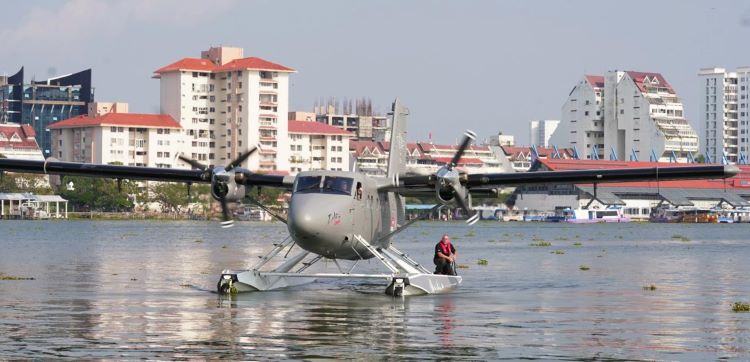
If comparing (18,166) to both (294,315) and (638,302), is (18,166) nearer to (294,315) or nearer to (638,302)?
(294,315)

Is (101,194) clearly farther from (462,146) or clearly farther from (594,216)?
(462,146)

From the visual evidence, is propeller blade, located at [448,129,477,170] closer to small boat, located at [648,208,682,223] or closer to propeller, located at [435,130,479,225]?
propeller, located at [435,130,479,225]

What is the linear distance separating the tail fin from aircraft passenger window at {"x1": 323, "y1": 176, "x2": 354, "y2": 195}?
371 centimetres

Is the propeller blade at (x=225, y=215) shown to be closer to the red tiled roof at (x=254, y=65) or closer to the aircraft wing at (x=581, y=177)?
the aircraft wing at (x=581, y=177)

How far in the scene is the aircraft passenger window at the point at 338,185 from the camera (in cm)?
2605

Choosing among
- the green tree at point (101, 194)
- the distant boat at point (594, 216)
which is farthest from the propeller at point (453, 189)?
the distant boat at point (594, 216)

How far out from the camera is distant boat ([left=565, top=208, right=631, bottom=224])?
179m

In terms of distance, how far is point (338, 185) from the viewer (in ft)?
86.1

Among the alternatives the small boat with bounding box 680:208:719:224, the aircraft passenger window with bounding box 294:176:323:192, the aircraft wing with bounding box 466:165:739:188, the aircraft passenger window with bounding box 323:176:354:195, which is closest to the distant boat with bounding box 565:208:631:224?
the small boat with bounding box 680:208:719:224

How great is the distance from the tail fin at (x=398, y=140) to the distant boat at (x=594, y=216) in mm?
147913

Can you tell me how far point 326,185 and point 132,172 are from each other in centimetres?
630

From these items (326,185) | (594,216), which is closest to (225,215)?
(326,185)

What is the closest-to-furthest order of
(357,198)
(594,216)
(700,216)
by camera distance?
(357,198) → (594,216) → (700,216)

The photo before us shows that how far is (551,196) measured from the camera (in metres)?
195
